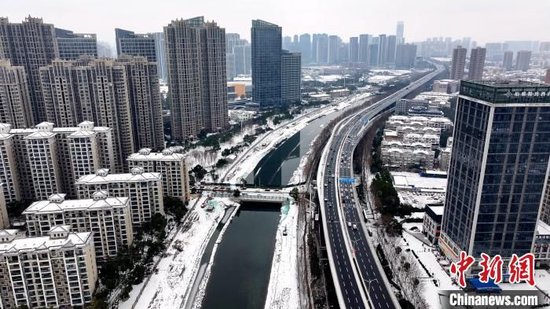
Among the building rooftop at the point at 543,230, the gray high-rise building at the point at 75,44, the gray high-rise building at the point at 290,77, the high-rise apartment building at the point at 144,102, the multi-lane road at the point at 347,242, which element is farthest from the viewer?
the gray high-rise building at the point at 290,77

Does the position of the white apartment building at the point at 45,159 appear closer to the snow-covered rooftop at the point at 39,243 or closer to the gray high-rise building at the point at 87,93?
the gray high-rise building at the point at 87,93

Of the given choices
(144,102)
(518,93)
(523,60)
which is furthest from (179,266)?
(523,60)

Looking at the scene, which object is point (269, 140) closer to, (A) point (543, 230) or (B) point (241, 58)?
(A) point (543, 230)

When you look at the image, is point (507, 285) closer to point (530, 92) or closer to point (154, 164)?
point (530, 92)

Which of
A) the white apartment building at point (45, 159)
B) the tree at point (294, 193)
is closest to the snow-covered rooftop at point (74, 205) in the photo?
the white apartment building at point (45, 159)

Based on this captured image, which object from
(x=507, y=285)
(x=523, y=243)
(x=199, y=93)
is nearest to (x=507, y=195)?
(x=523, y=243)
